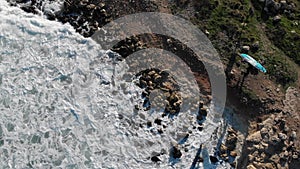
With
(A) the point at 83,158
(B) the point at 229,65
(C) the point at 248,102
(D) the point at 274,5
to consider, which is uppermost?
(D) the point at 274,5

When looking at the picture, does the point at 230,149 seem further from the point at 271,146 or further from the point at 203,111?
the point at 203,111

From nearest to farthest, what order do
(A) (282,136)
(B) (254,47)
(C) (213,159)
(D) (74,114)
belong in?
(C) (213,159)
(A) (282,136)
(D) (74,114)
(B) (254,47)

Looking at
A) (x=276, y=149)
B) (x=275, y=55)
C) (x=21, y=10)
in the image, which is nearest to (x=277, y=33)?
(x=275, y=55)

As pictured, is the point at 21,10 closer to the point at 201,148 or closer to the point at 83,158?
the point at 83,158

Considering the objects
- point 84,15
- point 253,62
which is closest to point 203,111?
point 253,62

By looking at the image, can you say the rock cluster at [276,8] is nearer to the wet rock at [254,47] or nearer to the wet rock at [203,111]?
the wet rock at [254,47]

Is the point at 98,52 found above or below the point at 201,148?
above

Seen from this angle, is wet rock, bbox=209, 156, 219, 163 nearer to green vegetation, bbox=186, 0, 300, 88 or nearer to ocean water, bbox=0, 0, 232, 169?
ocean water, bbox=0, 0, 232, 169
